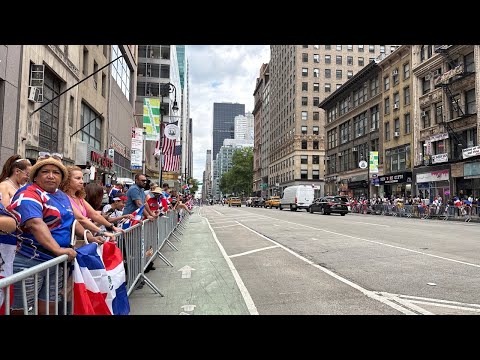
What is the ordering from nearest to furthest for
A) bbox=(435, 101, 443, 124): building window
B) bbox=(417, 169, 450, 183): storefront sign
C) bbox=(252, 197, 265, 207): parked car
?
1. bbox=(417, 169, 450, 183): storefront sign
2. bbox=(435, 101, 443, 124): building window
3. bbox=(252, 197, 265, 207): parked car

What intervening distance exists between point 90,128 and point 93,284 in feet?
80.0

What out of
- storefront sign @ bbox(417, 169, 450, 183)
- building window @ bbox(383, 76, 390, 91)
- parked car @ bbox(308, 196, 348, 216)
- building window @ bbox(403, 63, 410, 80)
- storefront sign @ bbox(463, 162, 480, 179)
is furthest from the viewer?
building window @ bbox(383, 76, 390, 91)

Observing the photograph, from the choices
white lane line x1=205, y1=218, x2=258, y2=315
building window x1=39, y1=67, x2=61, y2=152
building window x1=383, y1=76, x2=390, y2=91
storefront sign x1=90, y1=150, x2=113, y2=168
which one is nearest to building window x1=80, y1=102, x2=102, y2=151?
storefront sign x1=90, y1=150, x2=113, y2=168

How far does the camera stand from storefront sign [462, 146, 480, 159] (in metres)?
30.3

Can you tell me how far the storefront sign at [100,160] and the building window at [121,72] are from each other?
26.2 ft

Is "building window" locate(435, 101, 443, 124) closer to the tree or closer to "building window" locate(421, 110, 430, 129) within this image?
"building window" locate(421, 110, 430, 129)

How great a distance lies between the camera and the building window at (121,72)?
Answer: 3171 centimetres

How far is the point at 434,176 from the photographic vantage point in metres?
36.6

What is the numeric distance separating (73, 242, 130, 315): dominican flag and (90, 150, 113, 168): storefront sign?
21040 millimetres
